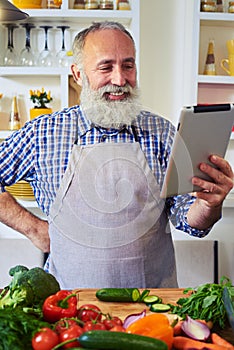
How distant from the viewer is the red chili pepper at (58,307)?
41.6 inches

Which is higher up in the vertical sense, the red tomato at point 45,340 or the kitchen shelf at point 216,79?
the kitchen shelf at point 216,79

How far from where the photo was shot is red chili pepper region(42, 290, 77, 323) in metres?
1.06

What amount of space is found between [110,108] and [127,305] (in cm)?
65

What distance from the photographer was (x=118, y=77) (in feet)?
5.36

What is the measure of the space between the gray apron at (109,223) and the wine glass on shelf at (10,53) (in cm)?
116

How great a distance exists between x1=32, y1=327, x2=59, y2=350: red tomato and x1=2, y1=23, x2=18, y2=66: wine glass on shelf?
199 cm

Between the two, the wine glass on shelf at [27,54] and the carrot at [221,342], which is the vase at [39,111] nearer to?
the wine glass on shelf at [27,54]

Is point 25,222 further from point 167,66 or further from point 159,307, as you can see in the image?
point 167,66

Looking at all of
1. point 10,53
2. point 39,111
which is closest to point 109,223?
point 39,111

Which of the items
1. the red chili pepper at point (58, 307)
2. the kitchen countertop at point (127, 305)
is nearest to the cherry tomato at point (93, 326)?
the red chili pepper at point (58, 307)

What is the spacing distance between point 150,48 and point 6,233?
1248 millimetres

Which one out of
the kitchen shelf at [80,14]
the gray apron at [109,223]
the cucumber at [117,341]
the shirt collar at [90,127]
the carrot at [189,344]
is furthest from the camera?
the kitchen shelf at [80,14]

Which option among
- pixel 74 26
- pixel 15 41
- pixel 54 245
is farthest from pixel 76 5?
pixel 54 245

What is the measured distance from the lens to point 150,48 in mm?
2732
